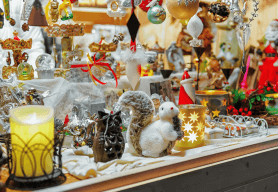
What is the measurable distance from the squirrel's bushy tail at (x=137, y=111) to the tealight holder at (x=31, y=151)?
26cm

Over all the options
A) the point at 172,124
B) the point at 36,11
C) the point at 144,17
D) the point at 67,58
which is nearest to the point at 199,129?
the point at 172,124

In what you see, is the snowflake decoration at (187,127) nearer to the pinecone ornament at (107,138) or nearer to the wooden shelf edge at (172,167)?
the wooden shelf edge at (172,167)

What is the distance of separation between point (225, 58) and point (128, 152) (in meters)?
2.21

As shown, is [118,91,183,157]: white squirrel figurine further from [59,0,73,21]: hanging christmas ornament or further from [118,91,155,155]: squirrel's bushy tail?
[59,0,73,21]: hanging christmas ornament

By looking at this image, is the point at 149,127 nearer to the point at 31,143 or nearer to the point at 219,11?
the point at 31,143

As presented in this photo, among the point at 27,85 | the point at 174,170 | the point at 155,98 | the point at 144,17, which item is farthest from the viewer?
the point at 144,17

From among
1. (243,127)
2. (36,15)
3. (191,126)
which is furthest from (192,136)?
(36,15)

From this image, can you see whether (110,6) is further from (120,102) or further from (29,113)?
(29,113)

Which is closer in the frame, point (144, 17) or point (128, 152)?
point (128, 152)

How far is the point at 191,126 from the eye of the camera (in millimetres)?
1048

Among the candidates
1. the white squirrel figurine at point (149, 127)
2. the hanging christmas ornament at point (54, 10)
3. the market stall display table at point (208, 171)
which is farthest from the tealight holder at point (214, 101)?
the hanging christmas ornament at point (54, 10)

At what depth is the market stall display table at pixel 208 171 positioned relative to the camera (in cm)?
77

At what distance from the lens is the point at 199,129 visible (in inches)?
41.9

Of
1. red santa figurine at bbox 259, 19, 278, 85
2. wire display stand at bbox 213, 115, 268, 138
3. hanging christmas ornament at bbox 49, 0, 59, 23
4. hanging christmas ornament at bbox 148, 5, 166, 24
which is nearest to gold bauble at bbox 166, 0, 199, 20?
hanging christmas ornament at bbox 148, 5, 166, 24
